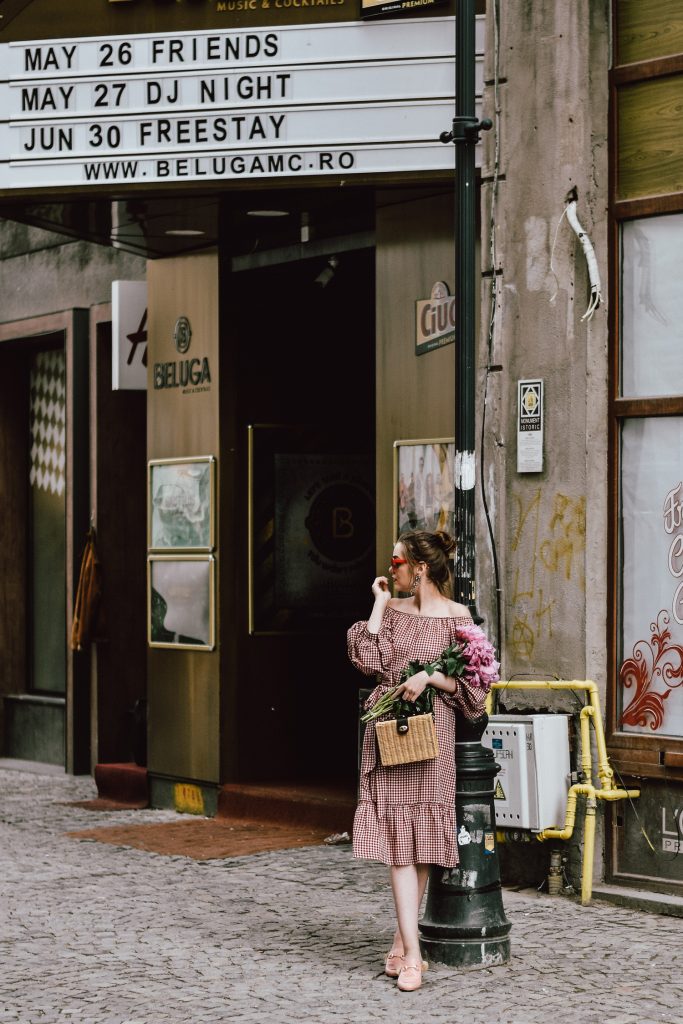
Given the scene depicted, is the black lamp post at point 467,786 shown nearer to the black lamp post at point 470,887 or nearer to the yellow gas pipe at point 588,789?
the black lamp post at point 470,887

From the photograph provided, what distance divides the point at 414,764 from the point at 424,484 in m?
3.81

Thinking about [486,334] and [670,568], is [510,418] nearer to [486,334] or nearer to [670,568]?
[486,334]

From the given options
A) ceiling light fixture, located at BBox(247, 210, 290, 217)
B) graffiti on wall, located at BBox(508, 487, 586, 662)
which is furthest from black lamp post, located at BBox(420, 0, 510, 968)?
ceiling light fixture, located at BBox(247, 210, 290, 217)

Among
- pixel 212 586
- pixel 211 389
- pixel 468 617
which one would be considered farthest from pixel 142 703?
pixel 468 617

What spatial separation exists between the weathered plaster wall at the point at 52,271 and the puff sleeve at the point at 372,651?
24.9 feet

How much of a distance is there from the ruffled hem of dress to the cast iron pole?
3.14 ft

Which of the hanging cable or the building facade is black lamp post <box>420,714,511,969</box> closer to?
the building facade

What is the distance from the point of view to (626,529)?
31.1ft

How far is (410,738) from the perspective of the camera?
7340 millimetres

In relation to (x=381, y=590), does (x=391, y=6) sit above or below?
above

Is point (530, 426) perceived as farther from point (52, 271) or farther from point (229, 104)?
point (52, 271)

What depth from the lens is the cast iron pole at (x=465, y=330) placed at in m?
7.86

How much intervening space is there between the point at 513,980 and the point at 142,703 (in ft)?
23.8

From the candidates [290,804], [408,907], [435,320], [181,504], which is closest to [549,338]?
[435,320]
